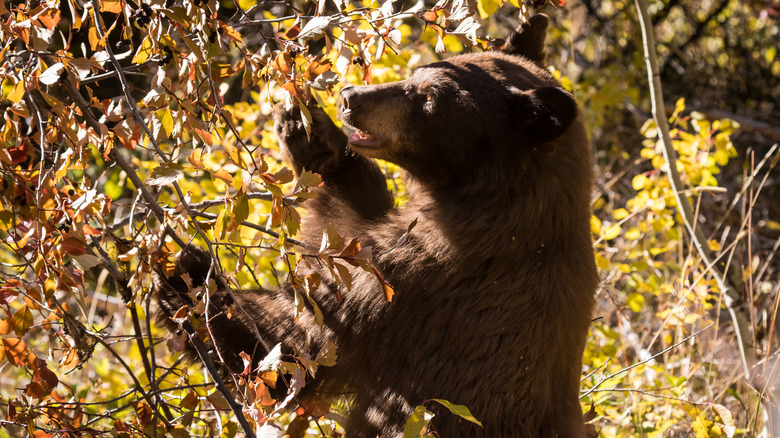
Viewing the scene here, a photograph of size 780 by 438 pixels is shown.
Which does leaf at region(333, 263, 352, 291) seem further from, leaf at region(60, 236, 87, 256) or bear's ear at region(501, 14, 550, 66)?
bear's ear at region(501, 14, 550, 66)

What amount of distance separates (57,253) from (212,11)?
82 centimetres

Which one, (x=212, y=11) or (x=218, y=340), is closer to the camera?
(x=212, y=11)

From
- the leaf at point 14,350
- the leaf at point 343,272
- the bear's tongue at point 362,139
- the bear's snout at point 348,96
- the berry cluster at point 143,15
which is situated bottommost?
the leaf at point 343,272

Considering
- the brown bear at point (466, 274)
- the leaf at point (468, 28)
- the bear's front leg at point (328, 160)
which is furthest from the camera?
the bear's front leg at point (328, 160)

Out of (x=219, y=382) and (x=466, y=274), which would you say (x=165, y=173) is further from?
(x=466, y=274)

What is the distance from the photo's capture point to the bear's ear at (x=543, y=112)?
2652mm

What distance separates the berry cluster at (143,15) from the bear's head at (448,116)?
36.1 inches

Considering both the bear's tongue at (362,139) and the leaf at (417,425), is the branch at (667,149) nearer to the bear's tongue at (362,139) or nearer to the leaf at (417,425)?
the bear's tongue at (362,139)

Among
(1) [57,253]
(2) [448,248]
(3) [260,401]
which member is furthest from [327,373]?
(1) [57,253]

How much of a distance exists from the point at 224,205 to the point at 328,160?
75 centimetres

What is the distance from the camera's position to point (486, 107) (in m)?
2.89

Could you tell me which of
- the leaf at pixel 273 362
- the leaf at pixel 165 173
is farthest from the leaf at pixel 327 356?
the leaf at pixel 165 173

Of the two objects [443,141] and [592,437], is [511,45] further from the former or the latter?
[592,437]

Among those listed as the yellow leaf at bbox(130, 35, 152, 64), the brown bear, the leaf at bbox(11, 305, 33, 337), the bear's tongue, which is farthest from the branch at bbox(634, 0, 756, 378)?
the leaf at bbox(11, 305, 33, 337)
